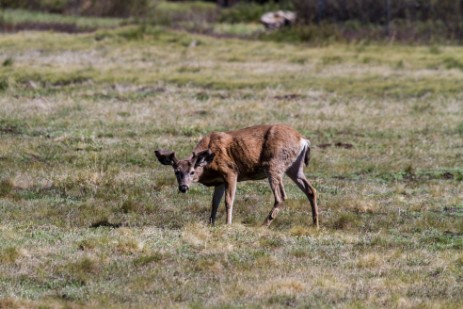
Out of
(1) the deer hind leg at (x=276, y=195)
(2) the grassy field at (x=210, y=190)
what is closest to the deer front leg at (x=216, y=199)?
(2) the grassy field at (x=210, y=190)

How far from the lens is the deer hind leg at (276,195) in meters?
14.5

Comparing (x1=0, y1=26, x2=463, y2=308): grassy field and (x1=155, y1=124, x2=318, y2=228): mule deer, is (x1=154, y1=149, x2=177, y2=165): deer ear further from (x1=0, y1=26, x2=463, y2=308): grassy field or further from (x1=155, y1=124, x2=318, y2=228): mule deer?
(x1=0, y1=26, x2=463, y2=308): grassy field

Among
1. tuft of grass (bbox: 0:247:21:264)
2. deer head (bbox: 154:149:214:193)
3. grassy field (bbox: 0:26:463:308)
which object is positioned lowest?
grassy field (bbox: 0:26:463:308)

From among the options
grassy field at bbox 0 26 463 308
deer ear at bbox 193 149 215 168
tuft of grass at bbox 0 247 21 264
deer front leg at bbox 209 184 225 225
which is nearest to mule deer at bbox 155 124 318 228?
deer front leg at bbox 209 184 225 225

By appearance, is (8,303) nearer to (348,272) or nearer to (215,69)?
(348,272)

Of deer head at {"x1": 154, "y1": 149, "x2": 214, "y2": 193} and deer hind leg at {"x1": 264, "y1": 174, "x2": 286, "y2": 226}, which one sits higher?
deer head at {"x1": 154, "y1": 149, "x2": 214, "y2": 193}

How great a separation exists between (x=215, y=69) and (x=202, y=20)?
18.1 m

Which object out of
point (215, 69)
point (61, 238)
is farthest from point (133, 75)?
point (61, 238)

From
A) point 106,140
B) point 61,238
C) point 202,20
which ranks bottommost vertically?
point 202,20

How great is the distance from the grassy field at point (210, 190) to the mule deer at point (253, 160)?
44cm

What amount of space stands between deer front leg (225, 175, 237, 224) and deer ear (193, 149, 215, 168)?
51 centimetres

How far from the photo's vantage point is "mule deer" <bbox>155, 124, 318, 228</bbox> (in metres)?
14.6

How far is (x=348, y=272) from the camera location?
11.9m

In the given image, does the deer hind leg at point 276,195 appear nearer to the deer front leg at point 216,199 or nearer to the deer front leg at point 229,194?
the deer front leg at point 229,194
